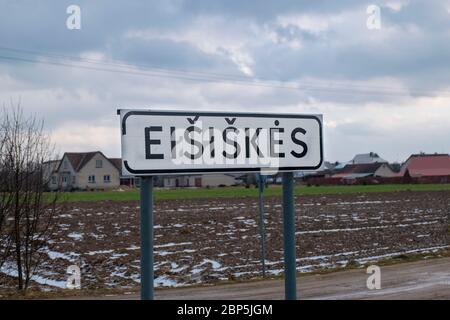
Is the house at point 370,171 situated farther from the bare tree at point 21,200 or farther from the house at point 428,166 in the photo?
the bare tree at point 21,200

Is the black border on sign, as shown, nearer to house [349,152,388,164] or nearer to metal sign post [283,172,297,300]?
metal sign post [283,172,297,300]

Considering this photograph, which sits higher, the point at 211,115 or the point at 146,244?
the point at 211,115

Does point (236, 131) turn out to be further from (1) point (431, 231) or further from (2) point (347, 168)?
(2) point (347, 168)

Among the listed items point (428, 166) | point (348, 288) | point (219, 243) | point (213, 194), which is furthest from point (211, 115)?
point (428, 166)

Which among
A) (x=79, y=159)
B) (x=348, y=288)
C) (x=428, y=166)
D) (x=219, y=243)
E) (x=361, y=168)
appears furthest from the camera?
(x=361, y=168)

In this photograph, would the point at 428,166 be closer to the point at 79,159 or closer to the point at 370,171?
the point at 370,171

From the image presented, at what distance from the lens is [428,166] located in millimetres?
98938

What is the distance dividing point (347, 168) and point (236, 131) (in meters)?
137

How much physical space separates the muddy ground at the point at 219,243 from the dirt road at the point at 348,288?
8.45ft

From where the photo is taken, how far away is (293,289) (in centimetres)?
334

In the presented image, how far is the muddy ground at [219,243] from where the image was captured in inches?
700

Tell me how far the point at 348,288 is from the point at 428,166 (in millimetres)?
91501

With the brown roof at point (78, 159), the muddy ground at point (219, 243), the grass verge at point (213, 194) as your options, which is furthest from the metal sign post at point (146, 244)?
the brown roof at point (78, 159)
